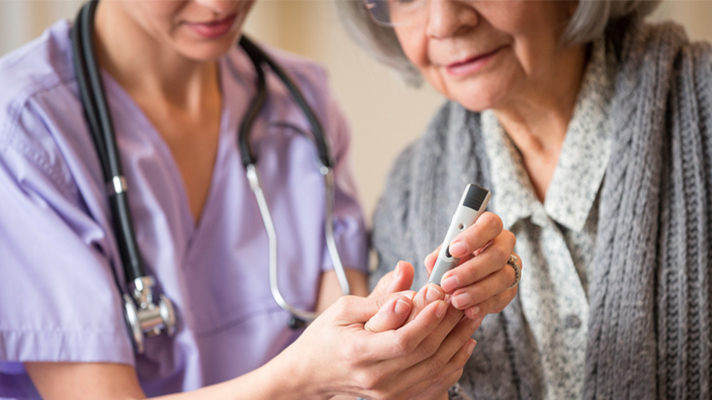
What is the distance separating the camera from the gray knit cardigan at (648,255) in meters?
0.99

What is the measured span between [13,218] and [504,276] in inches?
27.6

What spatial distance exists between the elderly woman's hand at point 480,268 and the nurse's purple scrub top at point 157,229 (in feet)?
1.60

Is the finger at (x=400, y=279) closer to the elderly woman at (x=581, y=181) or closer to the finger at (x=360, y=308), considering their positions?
the finger at (x=360, y=308)

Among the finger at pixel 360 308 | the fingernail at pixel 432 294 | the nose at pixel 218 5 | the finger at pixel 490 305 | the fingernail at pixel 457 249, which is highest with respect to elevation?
the nose at pixel 218 5

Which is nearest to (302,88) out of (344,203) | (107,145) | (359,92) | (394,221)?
(344,203)

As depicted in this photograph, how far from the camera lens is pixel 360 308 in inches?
31.7

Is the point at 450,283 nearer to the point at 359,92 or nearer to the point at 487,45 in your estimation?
the point at 487,45

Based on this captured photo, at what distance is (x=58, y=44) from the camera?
1.17 meters

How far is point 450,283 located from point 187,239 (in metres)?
0.61

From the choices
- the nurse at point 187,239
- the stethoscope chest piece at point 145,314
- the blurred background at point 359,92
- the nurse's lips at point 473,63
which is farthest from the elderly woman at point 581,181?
the blurred background at point 359,92

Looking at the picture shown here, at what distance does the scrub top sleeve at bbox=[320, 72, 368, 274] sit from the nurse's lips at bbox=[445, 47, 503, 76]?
1.37 ft

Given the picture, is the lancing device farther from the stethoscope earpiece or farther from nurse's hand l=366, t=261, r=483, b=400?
the stethoscope earpiece

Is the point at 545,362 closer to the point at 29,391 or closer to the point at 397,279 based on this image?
the point at 397,279

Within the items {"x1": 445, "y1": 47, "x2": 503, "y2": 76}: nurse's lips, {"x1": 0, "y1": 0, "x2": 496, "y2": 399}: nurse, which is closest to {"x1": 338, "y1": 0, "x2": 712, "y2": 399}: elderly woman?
{"x1": 445, "y1": 47, "x2": 503, "y2": 76}: nurse's lips
